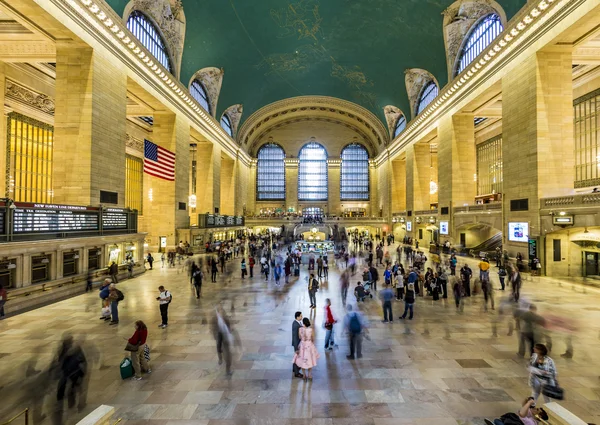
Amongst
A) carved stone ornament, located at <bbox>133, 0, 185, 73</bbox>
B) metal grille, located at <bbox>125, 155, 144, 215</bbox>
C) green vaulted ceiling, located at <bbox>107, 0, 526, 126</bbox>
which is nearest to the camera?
carved stone ornament, located at <bbox>133, 0, 185, 73</bbox>

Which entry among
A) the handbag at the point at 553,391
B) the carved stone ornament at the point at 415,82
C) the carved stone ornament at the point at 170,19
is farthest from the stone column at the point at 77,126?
the carved stone ornament at the point at 415,82

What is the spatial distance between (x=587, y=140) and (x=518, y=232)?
907 centimetres

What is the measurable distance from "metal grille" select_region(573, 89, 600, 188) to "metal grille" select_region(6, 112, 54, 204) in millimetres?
32449

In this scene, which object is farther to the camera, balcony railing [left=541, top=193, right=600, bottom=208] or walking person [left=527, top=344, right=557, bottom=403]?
balcony railing [left=541, top=193, right=600, bottom=208]

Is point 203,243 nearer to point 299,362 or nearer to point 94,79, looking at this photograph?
point 94,79

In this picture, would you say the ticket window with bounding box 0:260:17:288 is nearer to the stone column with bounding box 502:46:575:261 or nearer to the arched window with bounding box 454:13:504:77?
the stone column with bounding box 502:46:575:261

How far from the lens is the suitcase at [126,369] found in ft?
16.1

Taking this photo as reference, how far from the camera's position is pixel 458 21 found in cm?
2112

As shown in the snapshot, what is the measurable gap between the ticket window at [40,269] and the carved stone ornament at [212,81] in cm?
2097

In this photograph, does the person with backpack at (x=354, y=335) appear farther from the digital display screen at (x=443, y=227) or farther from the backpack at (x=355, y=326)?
the digital display screen at (x=443, y=227)

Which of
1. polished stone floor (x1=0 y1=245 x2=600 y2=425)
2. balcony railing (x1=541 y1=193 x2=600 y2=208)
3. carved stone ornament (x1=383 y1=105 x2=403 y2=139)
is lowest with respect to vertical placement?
polished stone floor (x1=0 y1=245 x2=600 y2=425)

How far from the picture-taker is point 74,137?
13.5 meters

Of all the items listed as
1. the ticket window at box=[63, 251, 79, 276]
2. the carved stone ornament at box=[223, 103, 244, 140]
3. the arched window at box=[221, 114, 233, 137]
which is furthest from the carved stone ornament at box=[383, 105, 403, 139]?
the ticket window at box=[63, 251, 79, 276]

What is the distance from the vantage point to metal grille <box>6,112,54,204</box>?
17.7 metres
